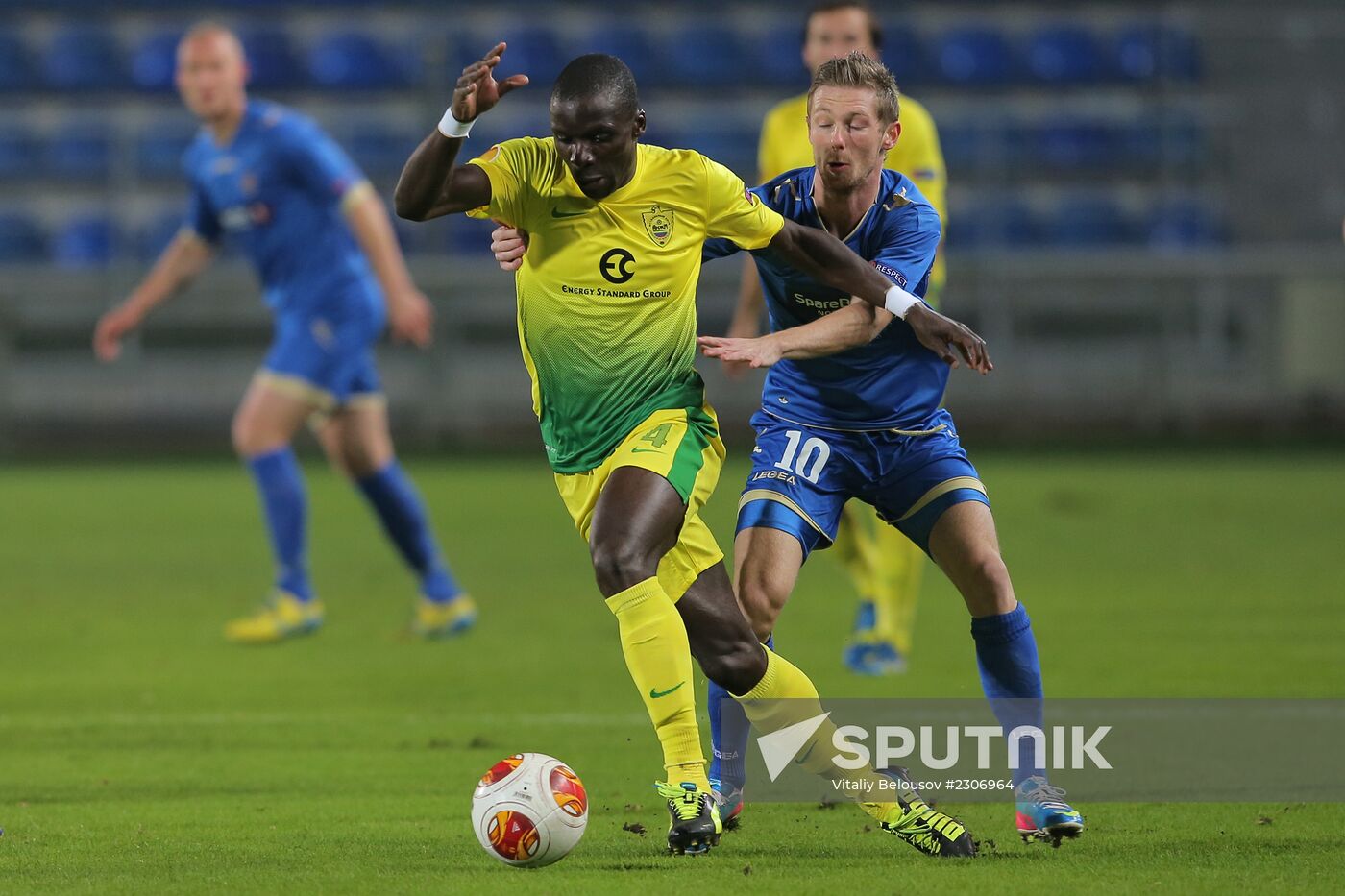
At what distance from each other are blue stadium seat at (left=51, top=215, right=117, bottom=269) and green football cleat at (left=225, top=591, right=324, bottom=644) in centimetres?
1194

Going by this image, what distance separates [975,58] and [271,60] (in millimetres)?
7688

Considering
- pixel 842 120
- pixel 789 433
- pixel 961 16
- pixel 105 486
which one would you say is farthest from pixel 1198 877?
pixel 961 16

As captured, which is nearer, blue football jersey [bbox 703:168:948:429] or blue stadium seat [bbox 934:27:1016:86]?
blue football jersey [bbox 703:168:948:429]

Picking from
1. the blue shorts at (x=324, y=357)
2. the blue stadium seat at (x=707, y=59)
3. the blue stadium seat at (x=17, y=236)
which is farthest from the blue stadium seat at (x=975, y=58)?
the blue shorts at (x=324, y=357)

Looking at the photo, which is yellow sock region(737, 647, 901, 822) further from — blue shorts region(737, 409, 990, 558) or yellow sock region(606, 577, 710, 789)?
blue shorts region(737, 409, 990, 558)

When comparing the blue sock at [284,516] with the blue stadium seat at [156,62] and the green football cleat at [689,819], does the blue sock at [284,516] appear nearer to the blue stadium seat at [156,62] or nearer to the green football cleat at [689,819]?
the green football cleat at [689,819]

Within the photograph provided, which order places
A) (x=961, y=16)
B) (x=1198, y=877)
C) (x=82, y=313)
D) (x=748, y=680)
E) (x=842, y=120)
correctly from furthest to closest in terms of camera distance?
(x=961, y=16) → (x=82, y=313) → (x=842, y=120) → (x=748, y=680) → (x=1198, y=877)

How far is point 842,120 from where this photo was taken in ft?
14.4

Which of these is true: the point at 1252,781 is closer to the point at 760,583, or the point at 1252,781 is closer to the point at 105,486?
the point at 760,583

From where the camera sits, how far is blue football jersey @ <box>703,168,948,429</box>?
4527 mm

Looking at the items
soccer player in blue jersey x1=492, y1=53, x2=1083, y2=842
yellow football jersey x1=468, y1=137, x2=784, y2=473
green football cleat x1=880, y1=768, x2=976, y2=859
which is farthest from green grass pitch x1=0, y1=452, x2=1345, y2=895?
yellow football jersey x1=468, y1=137, x2=784, y2=473

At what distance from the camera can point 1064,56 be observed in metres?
19.6

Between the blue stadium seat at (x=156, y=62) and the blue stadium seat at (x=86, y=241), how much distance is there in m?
1.72

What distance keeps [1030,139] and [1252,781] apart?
49.3 feet
